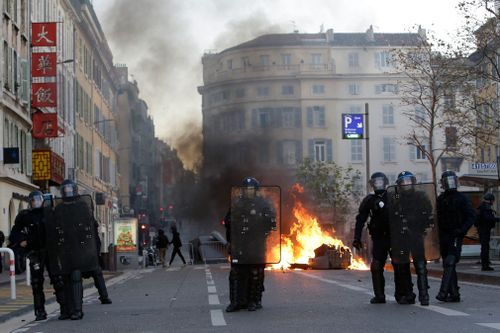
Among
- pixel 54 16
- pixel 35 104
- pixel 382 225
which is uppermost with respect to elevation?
pixel 54 16

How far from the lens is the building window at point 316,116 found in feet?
320

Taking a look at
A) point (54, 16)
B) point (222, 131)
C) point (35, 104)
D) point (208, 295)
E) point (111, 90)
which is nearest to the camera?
point (208, 295)

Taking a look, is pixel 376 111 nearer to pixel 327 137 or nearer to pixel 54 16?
pixel 327 137

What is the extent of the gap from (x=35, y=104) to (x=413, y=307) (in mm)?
30355

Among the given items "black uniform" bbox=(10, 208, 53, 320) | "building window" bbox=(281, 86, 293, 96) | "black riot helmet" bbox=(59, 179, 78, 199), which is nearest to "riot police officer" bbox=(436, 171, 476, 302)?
"black riot helmet" bbox=(59, 179, 78, 199)

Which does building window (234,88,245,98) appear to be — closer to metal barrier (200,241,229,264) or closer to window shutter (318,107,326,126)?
window shutter (318,107,326,126)

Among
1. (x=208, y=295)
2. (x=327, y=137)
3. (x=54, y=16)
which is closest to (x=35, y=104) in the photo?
(x=54, y=16)

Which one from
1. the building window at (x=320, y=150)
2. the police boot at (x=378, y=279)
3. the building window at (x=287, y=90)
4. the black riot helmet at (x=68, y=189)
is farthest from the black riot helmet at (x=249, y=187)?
the building window at (x=320, y=150)

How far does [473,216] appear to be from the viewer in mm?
14750

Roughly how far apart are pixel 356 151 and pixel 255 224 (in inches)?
3354

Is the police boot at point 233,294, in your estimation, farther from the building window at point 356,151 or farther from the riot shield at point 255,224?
the building window at point 356,151

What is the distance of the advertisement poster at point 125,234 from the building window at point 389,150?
5723cm

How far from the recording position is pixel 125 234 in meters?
44.3

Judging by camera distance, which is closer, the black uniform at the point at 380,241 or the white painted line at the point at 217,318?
the white painted line at the point at 217,318
